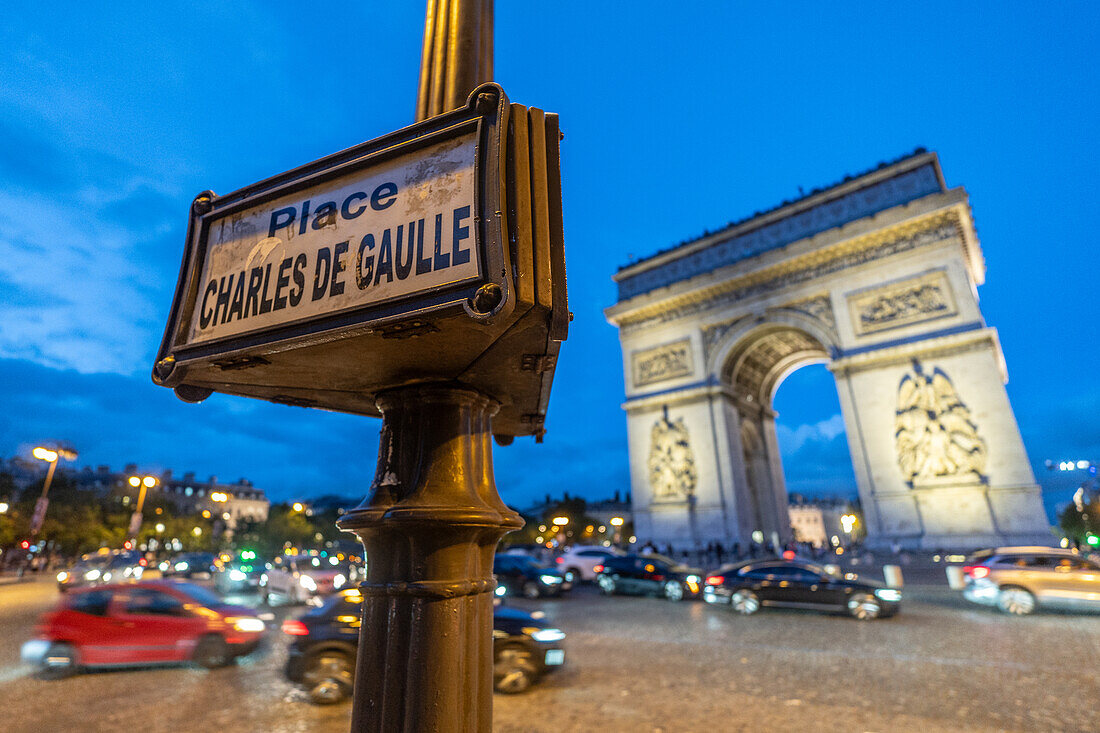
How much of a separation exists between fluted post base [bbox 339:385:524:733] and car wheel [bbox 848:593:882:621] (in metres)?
13.0

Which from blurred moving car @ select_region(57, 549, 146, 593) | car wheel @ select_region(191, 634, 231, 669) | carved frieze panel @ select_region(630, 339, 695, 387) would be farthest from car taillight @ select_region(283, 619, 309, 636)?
carved frieze panel @ select_region(630, 339, 695, 387)

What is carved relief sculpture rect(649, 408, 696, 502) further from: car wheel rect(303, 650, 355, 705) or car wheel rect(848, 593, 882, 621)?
car wheel rect(303, 650, 355, 705)

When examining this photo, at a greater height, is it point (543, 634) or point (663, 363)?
Answer: point (663, 363)

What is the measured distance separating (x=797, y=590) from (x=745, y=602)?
4.15 feet

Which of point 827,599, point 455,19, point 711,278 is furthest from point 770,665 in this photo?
point 711,278

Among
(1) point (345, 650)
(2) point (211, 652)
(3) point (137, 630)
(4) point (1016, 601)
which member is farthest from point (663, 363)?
(3) point (137, 630)

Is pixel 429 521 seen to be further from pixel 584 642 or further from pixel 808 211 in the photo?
pixel 808 211

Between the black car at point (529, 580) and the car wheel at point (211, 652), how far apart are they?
908cm

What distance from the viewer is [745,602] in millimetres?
13078

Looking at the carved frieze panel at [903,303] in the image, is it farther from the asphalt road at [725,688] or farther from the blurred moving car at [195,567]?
the blurred moving car at [195,567]

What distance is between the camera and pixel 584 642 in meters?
9.58

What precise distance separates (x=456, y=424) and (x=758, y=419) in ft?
111

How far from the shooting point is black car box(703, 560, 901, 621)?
1161cm

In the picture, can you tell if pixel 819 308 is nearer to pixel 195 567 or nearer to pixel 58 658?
pixel 58 658
